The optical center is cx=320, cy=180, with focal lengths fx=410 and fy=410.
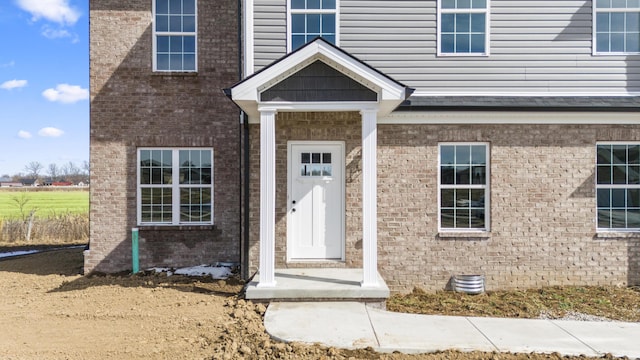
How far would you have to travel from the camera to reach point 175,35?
31.7ft

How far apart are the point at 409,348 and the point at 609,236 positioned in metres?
5.56

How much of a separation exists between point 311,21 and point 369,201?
3953mm

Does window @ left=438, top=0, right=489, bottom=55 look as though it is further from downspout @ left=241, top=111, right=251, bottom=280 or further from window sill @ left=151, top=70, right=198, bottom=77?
window sill @ left=151, top=70, right=198, bottom=77

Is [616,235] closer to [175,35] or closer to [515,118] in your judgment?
[515,118]

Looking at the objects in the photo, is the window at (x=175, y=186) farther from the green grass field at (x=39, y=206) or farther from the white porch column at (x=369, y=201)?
the green grass field at (x=39, y=206)

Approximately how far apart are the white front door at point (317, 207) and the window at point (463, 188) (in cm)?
207

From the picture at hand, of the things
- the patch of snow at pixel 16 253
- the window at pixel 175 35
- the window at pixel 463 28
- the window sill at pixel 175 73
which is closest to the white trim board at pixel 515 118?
the window at pixel 463 28

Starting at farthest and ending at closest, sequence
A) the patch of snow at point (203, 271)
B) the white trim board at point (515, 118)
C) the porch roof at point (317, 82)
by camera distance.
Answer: the patch of snow at point (203, 271) < the white trim board at point (515, 118) < the porch roof at point (317, 82)

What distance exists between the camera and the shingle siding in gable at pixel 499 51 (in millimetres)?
8211

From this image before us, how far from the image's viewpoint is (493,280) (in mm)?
8070

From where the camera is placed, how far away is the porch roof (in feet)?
21.9

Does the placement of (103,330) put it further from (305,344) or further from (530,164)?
(530,164)

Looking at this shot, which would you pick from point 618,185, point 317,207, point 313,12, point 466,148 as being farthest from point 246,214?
point 618,185

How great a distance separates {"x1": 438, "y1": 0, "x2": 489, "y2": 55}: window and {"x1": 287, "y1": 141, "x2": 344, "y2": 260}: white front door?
3072 millimetres
